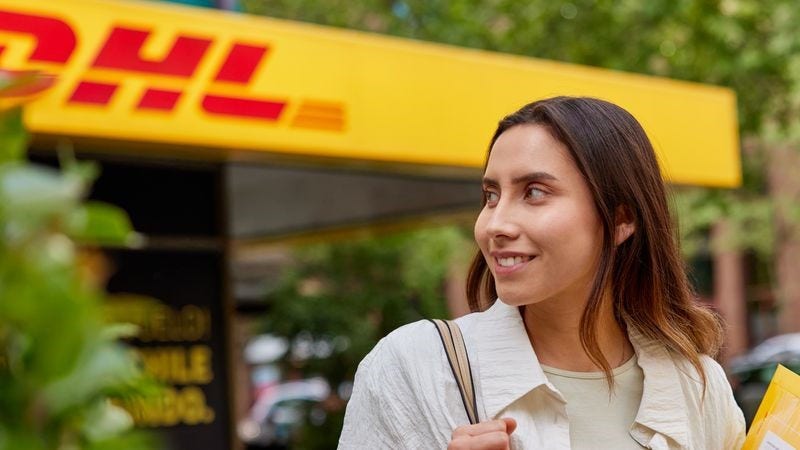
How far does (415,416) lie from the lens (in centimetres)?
212

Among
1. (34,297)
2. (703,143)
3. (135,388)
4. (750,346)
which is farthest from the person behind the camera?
(750,346)

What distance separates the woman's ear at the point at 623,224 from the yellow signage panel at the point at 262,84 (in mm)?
4017

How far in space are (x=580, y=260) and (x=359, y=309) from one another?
11.4m

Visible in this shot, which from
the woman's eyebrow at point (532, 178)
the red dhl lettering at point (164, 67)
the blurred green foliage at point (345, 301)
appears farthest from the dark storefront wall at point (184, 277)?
the woman's eyebrow at point (532, 178)

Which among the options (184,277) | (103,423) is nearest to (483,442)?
(103,423)

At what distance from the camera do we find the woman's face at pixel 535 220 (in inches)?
85.4

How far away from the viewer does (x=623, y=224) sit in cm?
237

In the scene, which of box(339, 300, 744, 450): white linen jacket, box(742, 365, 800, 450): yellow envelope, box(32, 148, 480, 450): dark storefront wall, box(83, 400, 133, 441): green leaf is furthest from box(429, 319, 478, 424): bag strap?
box(32, 148, 480, 450): dark storefront wall

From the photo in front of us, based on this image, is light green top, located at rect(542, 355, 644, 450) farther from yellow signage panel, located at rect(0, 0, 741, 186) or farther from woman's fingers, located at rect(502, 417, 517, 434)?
yellow signage panel, located at rect(0, 0, 741, 186)

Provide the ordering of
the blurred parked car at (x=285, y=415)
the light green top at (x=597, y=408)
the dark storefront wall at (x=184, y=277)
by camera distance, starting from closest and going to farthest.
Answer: the light green top at (x=597, y=408)
the dark storefront wall at (x=184, y=277)
the blurred parked car at (x=285, y=415)

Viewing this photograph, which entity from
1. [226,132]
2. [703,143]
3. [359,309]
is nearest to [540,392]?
[226,132]

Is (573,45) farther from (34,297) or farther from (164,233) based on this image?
(34,297)

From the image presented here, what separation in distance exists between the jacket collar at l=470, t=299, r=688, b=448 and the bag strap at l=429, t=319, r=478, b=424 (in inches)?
1.0

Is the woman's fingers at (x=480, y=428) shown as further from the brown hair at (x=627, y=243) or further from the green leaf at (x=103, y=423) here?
the green leaf at (x=103, y=423)
